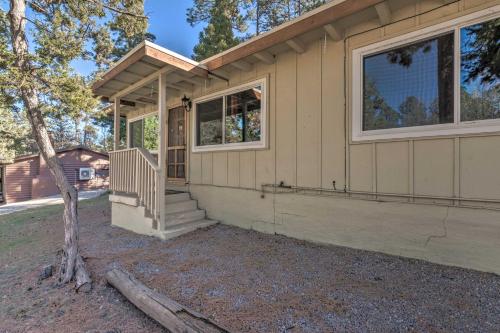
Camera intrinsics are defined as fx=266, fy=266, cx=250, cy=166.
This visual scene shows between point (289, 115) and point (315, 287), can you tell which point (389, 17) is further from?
point (315, 287)

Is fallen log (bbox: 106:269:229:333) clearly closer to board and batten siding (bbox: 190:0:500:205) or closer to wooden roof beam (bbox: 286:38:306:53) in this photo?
board and batten siding (bbox: 190:0:500:205)

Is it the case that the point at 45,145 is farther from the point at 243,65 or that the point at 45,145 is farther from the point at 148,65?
the point at 243,65

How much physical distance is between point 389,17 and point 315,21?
93 centimetres

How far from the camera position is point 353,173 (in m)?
3.77

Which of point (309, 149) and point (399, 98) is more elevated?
point (399, 98)

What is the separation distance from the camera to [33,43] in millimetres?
3445

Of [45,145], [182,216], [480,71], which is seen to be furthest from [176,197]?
[480,71]

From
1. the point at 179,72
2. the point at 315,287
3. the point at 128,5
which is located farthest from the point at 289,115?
the point at 128,5

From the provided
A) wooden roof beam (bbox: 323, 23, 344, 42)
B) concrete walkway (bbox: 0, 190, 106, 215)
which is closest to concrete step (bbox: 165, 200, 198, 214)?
wooden roof beam (bbox: 323, 23, 344, 42)

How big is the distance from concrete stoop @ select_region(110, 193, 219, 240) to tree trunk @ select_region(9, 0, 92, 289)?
1395 millimetres

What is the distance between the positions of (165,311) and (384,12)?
4.05 metres

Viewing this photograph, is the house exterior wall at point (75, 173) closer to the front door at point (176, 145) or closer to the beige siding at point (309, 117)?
the front door at point (176, 145)

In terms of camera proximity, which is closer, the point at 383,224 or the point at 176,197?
the point at 383,224

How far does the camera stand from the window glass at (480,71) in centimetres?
287
